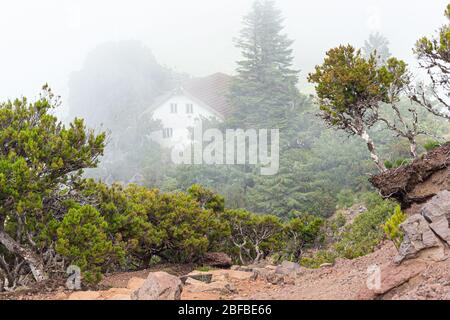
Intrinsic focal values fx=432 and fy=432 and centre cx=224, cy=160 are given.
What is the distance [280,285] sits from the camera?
360 inches

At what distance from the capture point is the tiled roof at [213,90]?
143 feet

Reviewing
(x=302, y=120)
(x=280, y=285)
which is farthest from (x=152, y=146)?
(x=280, y=285)

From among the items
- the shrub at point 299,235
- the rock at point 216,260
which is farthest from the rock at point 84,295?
the shrub at point 299,235

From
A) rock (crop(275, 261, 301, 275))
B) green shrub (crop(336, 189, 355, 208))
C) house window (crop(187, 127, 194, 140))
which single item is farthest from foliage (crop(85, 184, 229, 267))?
house window (crop(187, 127, 194, 140))

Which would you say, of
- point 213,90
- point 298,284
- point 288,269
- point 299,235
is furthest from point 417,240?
point 213,90

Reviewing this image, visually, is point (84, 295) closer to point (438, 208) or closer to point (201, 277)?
point (201, 277)

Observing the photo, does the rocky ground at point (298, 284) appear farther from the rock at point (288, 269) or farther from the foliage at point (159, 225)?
the foliage at point (159, 225)

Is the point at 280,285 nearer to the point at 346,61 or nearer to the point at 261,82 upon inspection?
the point at 346,61

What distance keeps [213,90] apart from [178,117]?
664cm

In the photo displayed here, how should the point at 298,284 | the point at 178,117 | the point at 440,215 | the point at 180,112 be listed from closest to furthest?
the point at 440,215, the point at 298,284, the point at 178,117, the point at 180,112

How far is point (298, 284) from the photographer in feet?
28.4

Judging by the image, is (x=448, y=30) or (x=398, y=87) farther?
(x=398, y=87)

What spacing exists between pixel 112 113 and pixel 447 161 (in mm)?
39232
